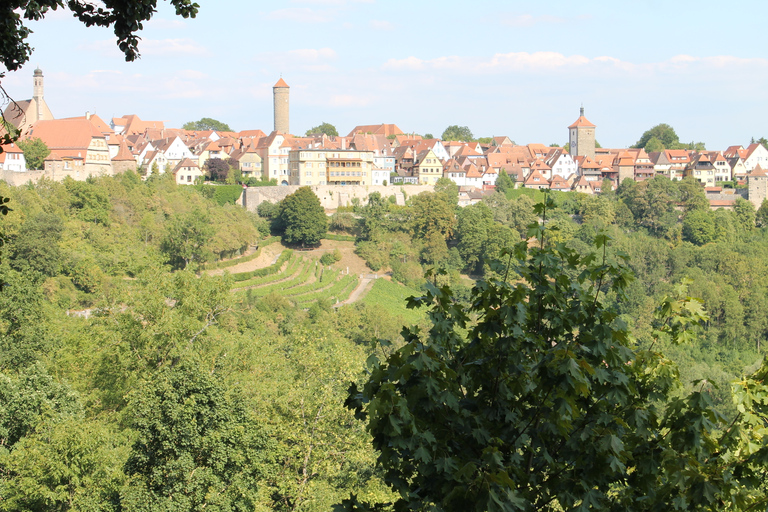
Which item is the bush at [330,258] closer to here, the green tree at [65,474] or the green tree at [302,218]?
the green tree at [302,218]

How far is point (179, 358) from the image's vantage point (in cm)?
2097

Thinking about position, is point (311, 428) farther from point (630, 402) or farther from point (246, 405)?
point (630, 402)

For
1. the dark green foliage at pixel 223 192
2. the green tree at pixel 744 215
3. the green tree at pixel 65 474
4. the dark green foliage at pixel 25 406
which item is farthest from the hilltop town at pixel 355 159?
the green tree at pixel 65 474

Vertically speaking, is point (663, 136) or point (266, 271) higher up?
point (663, 136)

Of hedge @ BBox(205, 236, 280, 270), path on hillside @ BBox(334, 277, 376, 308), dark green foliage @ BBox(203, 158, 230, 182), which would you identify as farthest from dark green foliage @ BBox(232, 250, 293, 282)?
dark green foliage @ BBox(203, 158, 230, 182)

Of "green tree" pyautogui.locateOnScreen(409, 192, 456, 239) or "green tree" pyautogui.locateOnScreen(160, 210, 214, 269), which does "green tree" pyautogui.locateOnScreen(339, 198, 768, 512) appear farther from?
"green tree" pyautogui.locateOnScreen(409, 192, 456, 239)

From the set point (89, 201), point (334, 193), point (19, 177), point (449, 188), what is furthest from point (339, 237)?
point (19, 177)

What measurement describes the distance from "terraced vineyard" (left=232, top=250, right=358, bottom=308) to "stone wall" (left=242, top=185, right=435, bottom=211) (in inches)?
299

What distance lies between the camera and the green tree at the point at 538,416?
5.13 meters

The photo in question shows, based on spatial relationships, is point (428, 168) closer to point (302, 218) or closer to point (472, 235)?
point (472, 235)

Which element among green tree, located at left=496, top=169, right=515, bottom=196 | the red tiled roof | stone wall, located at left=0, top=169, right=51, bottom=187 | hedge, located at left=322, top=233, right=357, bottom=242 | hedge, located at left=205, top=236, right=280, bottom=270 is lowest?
hedge, located at left=205, top=236, right=280, bottom=270

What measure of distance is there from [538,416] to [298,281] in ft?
145

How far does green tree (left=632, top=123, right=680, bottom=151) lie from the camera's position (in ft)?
355

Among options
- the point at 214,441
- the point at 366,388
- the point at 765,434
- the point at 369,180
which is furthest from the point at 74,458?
the point at 369,180
